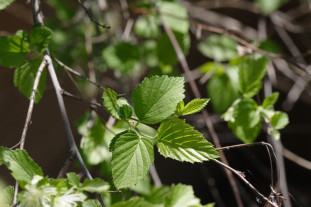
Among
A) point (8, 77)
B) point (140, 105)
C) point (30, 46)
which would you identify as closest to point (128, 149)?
point (140, 105)

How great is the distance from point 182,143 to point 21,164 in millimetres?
259

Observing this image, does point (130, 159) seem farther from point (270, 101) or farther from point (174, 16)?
point (174, 16)

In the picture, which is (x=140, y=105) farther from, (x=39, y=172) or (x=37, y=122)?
(x=37, y=122)

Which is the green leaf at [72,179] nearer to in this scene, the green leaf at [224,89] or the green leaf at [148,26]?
the green leaf at [224,89]

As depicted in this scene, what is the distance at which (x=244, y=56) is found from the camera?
1354mm

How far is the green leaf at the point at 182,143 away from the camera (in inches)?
27.1

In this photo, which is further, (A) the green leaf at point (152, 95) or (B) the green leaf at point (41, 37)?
(B) the green leaf at point (41, 37)

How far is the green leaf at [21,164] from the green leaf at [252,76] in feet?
2.00

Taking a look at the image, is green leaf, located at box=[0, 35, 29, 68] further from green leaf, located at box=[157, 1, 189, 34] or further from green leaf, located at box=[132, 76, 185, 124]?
green leaf, located at box=[157, 1, 189, 34]

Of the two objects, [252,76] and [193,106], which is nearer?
[193,106]

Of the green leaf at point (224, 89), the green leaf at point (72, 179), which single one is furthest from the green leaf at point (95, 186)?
the green leaf at point (224, 89)

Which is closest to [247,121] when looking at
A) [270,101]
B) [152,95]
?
[270,101]

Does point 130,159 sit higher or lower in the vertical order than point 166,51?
lower

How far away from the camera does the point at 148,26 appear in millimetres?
1518
